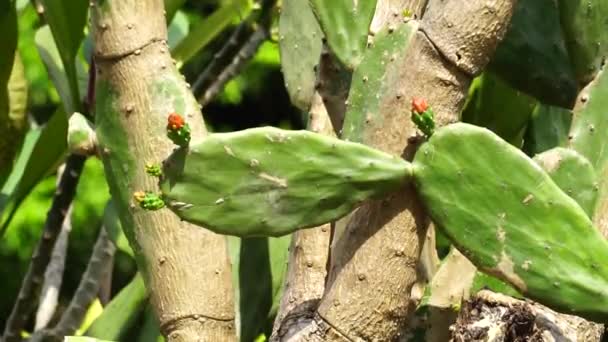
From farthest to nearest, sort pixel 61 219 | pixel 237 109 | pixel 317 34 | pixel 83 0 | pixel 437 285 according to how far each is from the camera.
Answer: pixel 237 109 → pixel 61 219 → pixel 83 0 → pixel 317 34 → pixel 437 285

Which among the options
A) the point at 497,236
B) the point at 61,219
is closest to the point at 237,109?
the point at 61,219

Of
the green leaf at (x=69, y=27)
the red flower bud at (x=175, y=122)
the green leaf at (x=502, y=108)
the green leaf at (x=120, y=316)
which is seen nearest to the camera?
the red flower bud at (x=175, y=122)

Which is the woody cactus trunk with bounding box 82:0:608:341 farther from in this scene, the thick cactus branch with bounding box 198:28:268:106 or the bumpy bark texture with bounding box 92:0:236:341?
the thick cactus branch with bounding box 198:28:268:106

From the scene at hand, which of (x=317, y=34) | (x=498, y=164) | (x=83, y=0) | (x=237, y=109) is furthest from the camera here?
(x=237, y=109)

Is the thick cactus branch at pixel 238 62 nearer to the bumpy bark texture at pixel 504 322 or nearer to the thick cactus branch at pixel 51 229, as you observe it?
the thick cactus branch at pixel 51 229

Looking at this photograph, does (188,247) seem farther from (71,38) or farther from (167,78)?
(71,38)

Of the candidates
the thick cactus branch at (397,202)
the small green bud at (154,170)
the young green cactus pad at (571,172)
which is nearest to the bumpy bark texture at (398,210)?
the thick cactus branch at (397,202)

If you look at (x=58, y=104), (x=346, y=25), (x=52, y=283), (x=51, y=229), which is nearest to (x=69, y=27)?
(x=51, y=229)
